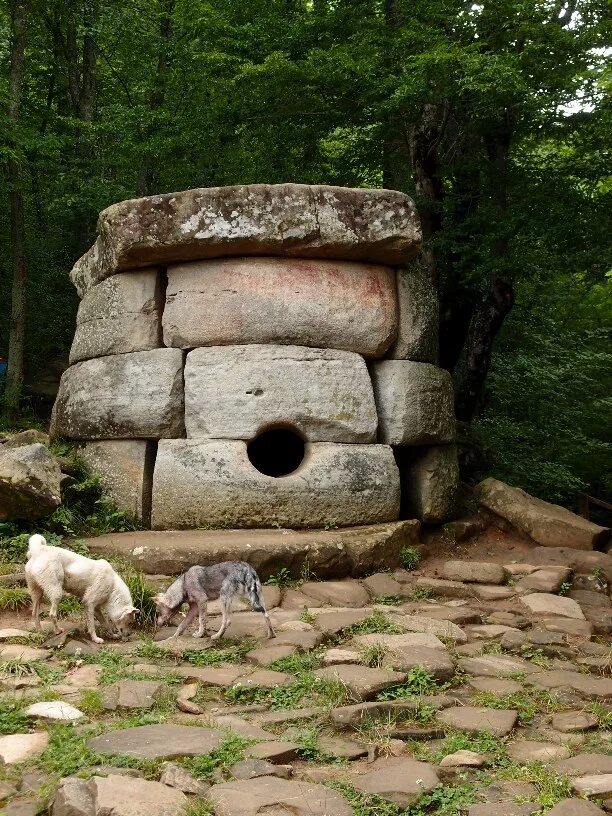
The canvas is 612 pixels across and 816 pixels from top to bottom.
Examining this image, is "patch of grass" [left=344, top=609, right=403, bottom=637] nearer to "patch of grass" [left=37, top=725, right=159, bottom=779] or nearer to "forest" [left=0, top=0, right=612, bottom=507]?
"patch of grass" [left=37, top=725, right=159, bottom=779]

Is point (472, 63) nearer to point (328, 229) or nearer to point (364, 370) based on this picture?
point (328, 229)

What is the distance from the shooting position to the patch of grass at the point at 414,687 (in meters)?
4.14

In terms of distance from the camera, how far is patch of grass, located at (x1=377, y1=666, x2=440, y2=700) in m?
4.14

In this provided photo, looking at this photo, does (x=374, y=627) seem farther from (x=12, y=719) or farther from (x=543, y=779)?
(x=12, y=719)

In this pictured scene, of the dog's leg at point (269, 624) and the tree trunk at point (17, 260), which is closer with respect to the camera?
the dog's leg at point (269, 624)

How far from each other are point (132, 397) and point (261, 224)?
1878 mm

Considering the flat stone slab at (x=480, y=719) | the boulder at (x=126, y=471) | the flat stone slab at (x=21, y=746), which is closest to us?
the flat stone slab at (x=21, y=746)

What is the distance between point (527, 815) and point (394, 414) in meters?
5.05

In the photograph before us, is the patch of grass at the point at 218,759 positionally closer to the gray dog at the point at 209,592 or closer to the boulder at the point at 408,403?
the gray dog at the point at 209,592

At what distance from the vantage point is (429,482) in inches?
320

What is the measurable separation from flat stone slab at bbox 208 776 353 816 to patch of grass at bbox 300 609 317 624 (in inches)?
88.1

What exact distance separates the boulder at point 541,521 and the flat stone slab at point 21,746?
5.57 m

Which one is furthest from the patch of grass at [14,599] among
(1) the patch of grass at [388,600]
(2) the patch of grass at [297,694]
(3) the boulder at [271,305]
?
(3) the boulder at [271,305]

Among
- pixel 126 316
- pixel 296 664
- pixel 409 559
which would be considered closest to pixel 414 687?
pixel 296 664
